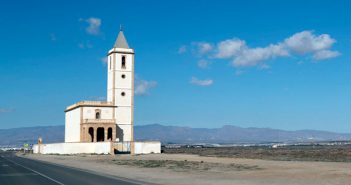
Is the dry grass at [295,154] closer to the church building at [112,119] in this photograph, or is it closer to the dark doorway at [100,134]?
the church building at [112,119]

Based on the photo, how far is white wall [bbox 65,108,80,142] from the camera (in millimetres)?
86562

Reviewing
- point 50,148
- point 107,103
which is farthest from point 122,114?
point 50,148

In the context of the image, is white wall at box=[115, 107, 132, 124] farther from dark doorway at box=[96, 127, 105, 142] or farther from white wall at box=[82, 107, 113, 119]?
dark doorway at box=[96, 127, 105, 142]

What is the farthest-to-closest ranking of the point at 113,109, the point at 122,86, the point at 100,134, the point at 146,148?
the point at 122,86, the point at 100,134, the point at 113,109, the point at 146,148

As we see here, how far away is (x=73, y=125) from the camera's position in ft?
300

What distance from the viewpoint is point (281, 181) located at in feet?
90.2

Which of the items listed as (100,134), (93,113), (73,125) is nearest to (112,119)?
(93,113)

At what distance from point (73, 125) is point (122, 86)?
11.8 meters

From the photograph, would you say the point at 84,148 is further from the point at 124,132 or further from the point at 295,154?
the point at 295,154

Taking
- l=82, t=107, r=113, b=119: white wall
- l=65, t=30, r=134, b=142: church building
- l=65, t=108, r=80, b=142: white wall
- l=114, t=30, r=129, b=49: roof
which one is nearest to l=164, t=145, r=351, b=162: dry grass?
l=65, t=30, r=134, b=142: church building

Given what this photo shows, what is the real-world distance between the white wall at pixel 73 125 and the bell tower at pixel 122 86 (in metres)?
6.04

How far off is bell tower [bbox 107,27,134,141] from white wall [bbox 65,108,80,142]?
6.04 m

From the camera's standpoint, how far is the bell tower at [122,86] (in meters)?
85.3

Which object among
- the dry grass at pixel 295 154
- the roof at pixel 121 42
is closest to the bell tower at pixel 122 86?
the roof at pixel 121 42
